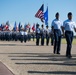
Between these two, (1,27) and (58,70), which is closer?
(58,70)

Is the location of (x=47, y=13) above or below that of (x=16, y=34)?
above

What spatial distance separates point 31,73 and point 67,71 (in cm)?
113

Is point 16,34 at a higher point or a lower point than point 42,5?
lower

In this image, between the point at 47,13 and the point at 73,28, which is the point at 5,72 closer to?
the point at 73,28

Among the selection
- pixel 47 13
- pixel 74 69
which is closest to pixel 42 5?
pixel 47 13

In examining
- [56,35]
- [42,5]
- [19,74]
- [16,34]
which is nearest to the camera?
[19,74]

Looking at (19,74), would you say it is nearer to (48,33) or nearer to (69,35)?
(69,35)

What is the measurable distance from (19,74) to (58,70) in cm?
149

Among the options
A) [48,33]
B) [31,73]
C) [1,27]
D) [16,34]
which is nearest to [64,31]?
[31,73]

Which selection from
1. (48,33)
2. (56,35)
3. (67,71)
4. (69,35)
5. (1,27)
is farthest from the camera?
(1,27)

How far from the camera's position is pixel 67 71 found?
10.3m

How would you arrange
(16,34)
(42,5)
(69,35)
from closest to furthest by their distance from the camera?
(69,35)
(42,5)
(16,34)

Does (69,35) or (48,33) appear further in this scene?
(48,33)

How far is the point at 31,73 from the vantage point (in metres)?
9.78
